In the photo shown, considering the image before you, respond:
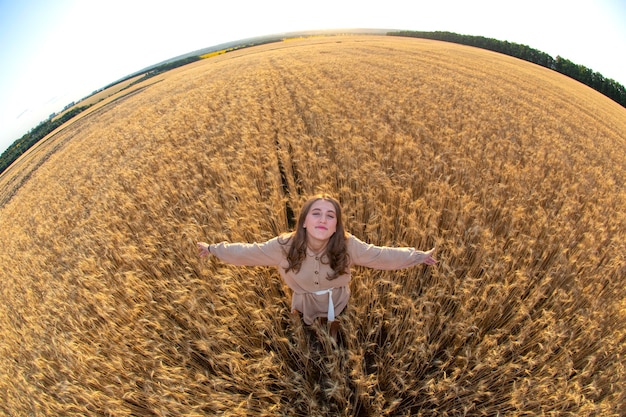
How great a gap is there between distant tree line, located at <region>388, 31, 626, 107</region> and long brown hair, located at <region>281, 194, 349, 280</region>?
29.4 meters

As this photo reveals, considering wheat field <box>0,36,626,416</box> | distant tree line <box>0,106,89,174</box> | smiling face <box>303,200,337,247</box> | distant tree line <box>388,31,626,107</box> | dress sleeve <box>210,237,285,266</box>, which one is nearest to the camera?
wheat field <box>0,36,626,416</box>

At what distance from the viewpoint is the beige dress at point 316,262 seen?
1794mm

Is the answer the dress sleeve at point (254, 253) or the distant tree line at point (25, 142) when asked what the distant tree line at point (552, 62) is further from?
the distant tree line at point (25, 142)

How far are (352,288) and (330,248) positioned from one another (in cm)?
50

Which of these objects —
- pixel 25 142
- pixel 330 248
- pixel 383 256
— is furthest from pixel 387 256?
pixel 25 142

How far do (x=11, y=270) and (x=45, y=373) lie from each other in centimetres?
252

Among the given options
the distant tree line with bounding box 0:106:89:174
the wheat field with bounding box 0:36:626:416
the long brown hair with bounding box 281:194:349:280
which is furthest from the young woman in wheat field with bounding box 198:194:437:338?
the distant tree line with bounding box 0:106:89:174

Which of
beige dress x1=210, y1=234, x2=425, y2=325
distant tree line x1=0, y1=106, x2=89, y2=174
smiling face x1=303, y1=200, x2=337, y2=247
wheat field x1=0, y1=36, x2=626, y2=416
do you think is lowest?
distant tree line x1=0, y1=106, x2=89, y2=174

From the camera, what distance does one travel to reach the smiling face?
5.68 feet

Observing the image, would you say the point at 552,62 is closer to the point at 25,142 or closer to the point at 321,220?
the point at 321,220

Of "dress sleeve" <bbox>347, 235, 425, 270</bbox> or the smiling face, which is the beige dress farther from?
the smiling face

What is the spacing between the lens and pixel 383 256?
1794 mm

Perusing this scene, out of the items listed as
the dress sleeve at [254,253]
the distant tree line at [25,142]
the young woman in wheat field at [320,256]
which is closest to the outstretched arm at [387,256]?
the young woman in wheat field at [320,256]

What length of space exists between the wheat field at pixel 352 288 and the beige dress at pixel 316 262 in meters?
0.15
